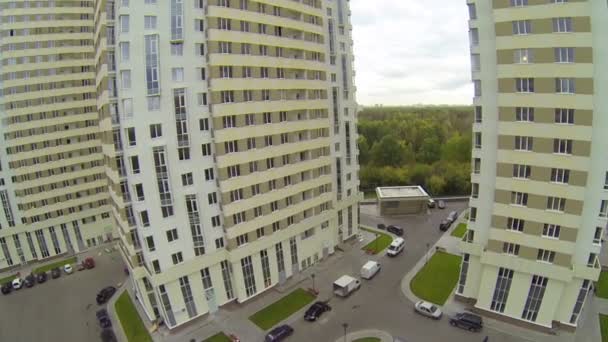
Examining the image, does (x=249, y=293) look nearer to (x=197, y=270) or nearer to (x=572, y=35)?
(x=197, y=270)

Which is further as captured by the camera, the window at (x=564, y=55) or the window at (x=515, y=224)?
the window at (x=515, y=224)

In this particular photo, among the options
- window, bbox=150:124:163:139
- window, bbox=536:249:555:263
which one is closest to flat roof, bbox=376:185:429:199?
window, bbox=536:249:555:263

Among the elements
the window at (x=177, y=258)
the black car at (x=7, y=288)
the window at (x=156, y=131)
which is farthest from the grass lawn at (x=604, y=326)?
the black car at (x=7, y=288)

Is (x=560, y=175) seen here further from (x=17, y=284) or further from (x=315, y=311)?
(x=17, y=284)

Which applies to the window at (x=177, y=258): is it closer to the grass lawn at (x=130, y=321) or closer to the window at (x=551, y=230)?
the grass lawn at (x=130, y=321)

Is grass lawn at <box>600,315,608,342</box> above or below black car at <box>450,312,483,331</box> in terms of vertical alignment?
below

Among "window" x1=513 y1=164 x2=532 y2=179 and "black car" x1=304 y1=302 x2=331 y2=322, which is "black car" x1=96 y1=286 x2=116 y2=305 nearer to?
"black car" x1=304 y1=302 x2=331 y2=322

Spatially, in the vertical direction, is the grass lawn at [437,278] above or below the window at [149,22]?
below
